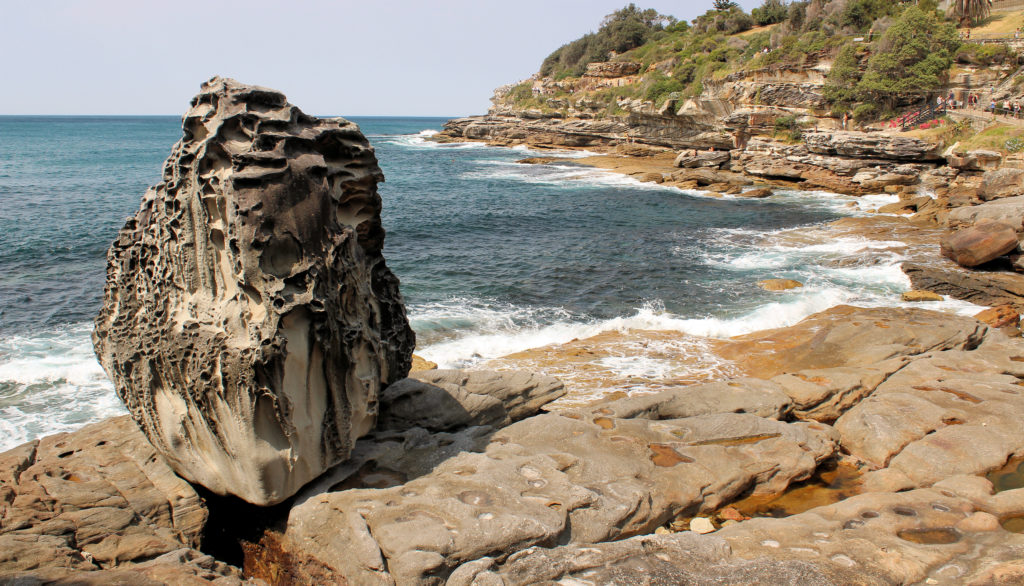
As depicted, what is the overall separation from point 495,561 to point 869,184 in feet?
122

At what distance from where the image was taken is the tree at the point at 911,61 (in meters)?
37.7

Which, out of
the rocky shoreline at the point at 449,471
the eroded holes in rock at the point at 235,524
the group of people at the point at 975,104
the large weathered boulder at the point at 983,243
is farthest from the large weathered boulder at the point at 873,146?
the eroded holes in rock at the point at 235,524

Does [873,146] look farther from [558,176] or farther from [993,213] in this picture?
[558,176]

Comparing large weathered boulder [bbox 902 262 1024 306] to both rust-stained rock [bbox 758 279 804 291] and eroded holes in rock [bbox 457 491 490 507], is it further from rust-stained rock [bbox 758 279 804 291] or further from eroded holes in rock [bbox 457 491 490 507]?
eroded holes in rock [bbox 457 491 490 507]

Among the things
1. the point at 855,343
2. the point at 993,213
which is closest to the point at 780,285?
the point at 855,343

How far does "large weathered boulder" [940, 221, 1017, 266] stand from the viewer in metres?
18.9

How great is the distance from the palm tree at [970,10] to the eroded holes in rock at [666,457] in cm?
5245

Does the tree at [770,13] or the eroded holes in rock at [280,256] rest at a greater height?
the tree at [770,13]

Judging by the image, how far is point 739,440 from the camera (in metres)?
8.34

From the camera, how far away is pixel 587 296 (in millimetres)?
19891

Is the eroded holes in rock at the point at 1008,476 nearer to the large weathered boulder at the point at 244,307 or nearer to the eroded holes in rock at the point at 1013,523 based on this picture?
the eroded holes in rock at the point at 1013,523

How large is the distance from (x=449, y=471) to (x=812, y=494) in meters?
A: 4.49

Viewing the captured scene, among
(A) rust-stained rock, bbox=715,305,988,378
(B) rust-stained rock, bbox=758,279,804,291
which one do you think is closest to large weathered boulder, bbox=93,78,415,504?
(A) rust-stained rock, bbox=715,305,988,378

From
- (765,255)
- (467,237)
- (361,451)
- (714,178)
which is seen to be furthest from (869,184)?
(361,451)
